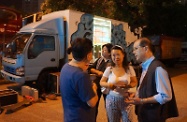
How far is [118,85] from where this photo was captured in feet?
11.5

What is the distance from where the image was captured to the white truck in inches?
318

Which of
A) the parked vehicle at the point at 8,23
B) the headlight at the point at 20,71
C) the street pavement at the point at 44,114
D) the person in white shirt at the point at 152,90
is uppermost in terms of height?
the parked vehicle at the point at 8,23

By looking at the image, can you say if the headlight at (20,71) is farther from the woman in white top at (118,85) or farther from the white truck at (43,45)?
the woman in white top at (118,85)

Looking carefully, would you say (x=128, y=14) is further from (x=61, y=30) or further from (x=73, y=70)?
(x=73, y=70)

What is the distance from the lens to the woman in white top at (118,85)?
348 cm

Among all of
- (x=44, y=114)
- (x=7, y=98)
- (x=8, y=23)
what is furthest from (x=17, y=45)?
(x=8, y=23)

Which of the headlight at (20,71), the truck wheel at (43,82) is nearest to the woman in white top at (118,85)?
the headlight at (20,71)

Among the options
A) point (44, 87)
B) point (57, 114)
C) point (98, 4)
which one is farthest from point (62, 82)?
point (98, 4)

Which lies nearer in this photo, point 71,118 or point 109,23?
point 71,118

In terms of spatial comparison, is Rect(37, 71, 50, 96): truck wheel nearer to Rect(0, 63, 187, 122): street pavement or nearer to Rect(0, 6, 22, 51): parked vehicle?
Rect(0, 63, 187, 122): street pavement

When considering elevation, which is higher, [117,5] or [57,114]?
[117,5]

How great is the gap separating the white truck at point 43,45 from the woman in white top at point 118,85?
493 centimetres

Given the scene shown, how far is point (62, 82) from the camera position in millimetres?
2510

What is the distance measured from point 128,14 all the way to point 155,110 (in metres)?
14.9
